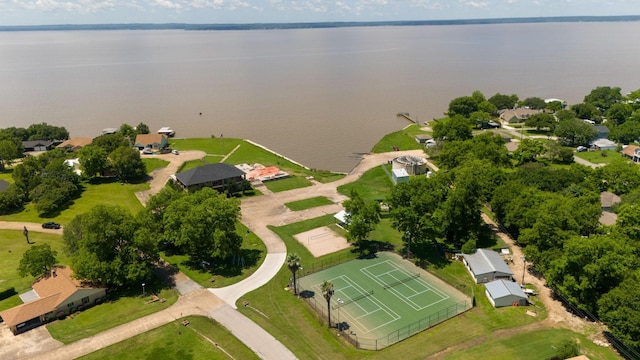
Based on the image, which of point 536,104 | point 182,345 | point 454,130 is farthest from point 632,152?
point 182,345

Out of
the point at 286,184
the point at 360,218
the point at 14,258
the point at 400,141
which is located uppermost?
the point at 360,218

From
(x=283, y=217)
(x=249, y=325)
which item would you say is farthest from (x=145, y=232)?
(x=283, y=217)

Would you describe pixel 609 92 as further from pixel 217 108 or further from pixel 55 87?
pixel 55 87

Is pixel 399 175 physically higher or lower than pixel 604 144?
lower

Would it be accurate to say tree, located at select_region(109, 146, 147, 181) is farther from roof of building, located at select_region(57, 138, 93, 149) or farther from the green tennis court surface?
the green tennis court surface

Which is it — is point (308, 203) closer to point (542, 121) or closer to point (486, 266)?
point (486, 266)

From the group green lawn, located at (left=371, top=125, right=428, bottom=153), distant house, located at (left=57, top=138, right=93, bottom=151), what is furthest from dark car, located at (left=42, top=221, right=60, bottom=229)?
green lawn, located at (left=371, top=125, right=428, bottom=153)

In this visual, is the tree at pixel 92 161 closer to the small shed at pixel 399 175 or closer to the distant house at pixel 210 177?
the distant house at pixel 210 177

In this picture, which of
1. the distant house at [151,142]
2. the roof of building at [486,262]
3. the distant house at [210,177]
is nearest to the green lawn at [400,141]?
the distant house at [210,177]
